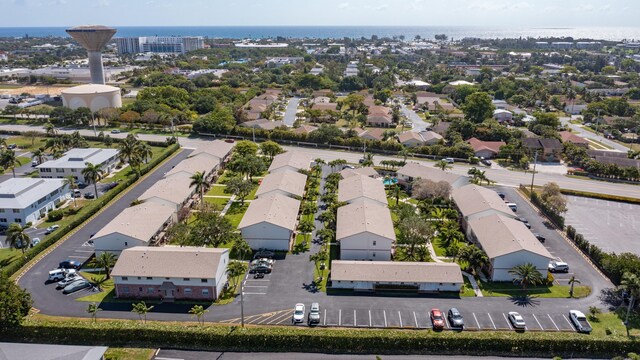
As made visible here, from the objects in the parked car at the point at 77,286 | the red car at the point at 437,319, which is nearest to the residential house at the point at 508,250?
the red car at the point at 437,319

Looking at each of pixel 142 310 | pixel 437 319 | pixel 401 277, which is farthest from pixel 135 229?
pixel 437 319

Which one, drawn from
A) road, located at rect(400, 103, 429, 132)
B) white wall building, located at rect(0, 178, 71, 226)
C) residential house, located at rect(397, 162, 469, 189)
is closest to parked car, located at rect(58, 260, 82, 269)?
white wall building, located at rect(0, 178, 71, 226)

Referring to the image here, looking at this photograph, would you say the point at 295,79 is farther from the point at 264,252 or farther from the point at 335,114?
the point at 264,252

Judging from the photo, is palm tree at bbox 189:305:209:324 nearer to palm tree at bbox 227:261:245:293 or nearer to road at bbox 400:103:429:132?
palm tree at bbox 227:261:245:293

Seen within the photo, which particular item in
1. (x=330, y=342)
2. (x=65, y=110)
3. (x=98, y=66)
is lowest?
(x=330, y=342)

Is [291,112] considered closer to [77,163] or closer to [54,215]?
[77,163]

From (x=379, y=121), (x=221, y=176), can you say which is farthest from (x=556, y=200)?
(x=379, y=121)
